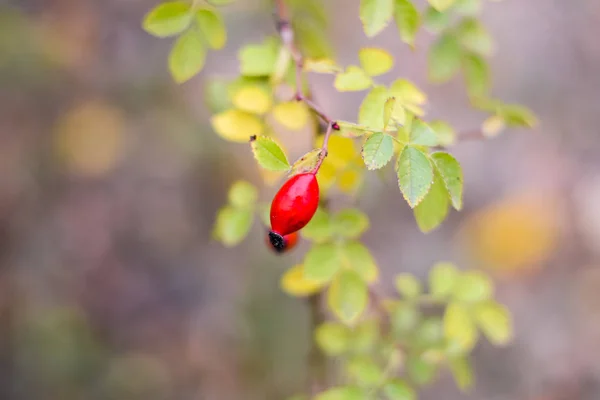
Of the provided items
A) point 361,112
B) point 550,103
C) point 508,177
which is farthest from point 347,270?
point 550,103

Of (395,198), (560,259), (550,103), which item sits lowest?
(560,259)

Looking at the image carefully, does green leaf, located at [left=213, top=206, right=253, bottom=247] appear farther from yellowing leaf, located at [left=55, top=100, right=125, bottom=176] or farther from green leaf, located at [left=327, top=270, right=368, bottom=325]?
yellowing leaf, located at [left=55, top=100, right=125, bottom=176]

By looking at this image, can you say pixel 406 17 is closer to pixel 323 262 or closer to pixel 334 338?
pixel 323 262

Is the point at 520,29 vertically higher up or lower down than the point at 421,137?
higher up

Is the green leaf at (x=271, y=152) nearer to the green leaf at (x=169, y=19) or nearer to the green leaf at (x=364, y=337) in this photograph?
the green leaf at (x=169, y=19)

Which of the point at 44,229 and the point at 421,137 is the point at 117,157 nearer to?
the point at 44,229

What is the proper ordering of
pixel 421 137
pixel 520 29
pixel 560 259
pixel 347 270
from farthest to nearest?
1. pixel 520 29
2. pixel 560 259
3. pixel 347 270
4. pixel 421 137

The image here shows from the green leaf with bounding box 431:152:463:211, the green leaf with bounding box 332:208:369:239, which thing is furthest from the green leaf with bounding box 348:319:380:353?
the green leaf with bounding box 431:152:463:211
